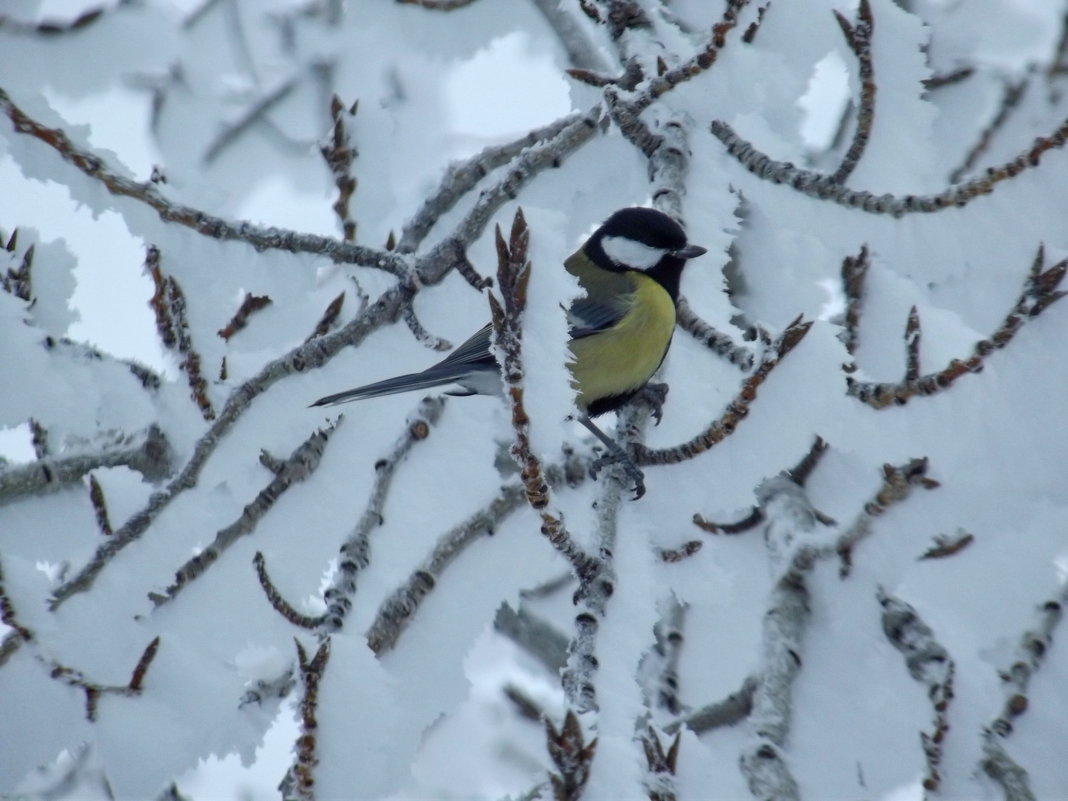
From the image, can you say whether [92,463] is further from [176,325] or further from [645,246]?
[645,246]

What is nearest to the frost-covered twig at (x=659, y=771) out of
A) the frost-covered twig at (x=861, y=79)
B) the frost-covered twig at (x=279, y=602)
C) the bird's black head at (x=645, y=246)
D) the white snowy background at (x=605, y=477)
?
the white snowy background at (x=605, y=477)

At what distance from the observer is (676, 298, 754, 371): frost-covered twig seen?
6.29ft

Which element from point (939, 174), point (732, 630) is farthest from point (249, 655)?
point (939, 174)

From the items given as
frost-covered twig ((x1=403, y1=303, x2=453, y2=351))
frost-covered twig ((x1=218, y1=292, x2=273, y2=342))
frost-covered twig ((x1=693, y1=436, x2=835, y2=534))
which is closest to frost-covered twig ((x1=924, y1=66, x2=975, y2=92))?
frost-covered twig ((x1=693, y1=436, x2=835, y2=534))

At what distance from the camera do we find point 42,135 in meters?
1.82

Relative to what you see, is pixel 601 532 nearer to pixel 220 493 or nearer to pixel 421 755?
pixel 220 493

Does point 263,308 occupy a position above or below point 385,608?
above

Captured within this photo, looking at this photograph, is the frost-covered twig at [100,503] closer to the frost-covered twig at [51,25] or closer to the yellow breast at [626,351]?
the yellow breast at [626,351]

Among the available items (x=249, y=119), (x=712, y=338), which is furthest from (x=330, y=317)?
(x=249, y=119)

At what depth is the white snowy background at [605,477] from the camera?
1.46 meters

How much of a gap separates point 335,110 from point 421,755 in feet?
8.61

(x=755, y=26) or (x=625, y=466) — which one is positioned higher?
(x=755, y=26)

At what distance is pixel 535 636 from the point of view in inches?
146

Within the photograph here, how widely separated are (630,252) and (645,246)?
0.37ft
